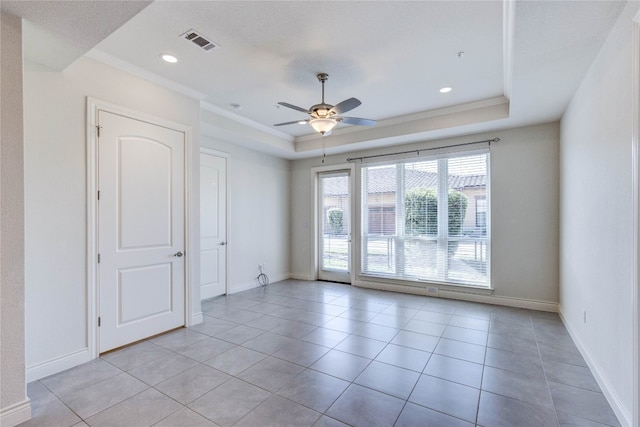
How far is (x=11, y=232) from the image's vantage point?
195cm

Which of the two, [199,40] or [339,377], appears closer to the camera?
[339,377]

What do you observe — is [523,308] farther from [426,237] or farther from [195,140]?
[195,140]

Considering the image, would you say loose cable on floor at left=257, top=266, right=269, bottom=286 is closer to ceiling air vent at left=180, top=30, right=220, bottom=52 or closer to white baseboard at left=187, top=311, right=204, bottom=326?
white baseboard at left=187, top=311, right=204, bottom=326

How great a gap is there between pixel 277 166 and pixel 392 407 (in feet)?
16.8

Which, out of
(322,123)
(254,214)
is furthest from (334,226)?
(322,123)

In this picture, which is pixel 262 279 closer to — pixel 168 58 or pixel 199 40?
pixel 168 58

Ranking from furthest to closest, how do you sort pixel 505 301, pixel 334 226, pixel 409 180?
pixel 334 226, pixel 409 180, pixel 505 301

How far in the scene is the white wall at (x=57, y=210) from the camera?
2.50 metres

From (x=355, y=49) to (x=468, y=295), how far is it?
4009 mm

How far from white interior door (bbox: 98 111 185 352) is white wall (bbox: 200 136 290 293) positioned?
1.54m

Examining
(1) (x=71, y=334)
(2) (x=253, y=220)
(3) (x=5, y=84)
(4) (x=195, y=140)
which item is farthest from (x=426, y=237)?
(3) (x=5, y=84)

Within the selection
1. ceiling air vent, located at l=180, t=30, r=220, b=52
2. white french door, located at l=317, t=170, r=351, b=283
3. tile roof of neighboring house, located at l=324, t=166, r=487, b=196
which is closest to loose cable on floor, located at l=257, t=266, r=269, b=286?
white french door, located at l=317, t=170, r=351, b=283

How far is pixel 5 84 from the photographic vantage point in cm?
191

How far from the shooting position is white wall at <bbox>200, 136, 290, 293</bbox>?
5395 millimetres
